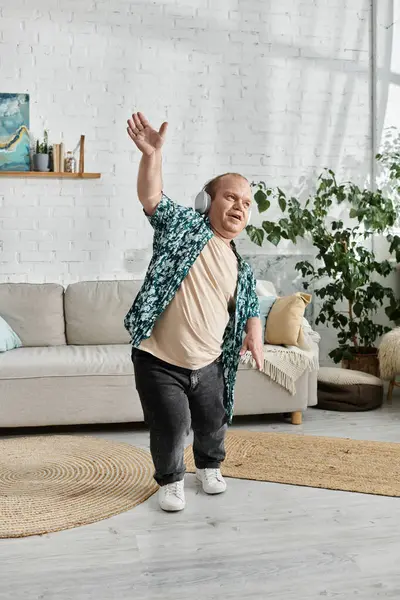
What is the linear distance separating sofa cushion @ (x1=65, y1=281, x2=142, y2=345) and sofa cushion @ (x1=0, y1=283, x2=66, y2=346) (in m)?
0.07

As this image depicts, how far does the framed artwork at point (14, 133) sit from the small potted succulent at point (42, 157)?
6cm

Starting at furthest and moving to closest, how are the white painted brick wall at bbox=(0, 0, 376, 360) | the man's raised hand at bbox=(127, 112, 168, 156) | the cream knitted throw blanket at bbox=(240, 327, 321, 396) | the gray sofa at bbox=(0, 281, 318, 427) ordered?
1. the white painted brick wall at bbox=(0, 0, 376, 360)
2. the cream knitted throw blanket at bbox=(240, 327, 321, 396)
3. the gray sofa at bbox=(0, 281, 318, 427)
4. the man's raised hand at bbox=(127, 112, 168, 156)

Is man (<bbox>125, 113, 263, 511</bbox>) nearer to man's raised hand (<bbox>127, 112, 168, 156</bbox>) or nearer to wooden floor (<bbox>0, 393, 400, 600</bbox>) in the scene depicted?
man's raised hand (<bbox>127, 112, 168, 156</bbox>)

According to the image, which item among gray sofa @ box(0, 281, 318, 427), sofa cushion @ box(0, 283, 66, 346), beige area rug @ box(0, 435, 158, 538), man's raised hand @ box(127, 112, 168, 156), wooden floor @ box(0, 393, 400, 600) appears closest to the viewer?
wooden floor @ box(0, 393, 400, 600)

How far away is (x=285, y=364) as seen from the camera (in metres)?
3.77

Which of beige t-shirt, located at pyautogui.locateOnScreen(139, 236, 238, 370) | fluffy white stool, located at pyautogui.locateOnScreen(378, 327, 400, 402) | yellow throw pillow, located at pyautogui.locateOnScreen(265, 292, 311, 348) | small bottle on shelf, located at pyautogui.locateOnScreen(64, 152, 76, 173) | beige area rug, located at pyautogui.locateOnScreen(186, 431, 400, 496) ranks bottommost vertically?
beige area rug, located at pyautogui.locateOnScreen(186, 431, 400, 496)

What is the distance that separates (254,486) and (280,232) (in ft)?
6.98

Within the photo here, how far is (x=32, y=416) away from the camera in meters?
3.55

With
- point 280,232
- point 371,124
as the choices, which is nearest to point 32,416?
point 280,232

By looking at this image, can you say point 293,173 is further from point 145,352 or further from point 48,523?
point 48,523

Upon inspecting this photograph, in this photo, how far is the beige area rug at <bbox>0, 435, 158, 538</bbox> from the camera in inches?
95.6

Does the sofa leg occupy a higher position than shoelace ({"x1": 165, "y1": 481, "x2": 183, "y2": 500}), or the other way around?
shoelace ({"x1": 165, "y1": 481, "x2": 183, "y2": 500})

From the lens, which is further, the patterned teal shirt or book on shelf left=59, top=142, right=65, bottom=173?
book on shelf left=59, top=142, right=65, bottom=173

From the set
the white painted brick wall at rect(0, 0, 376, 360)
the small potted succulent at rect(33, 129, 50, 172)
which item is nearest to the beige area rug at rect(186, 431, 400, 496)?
the white painted brick wall at rect(0, 0, 376, 360)
